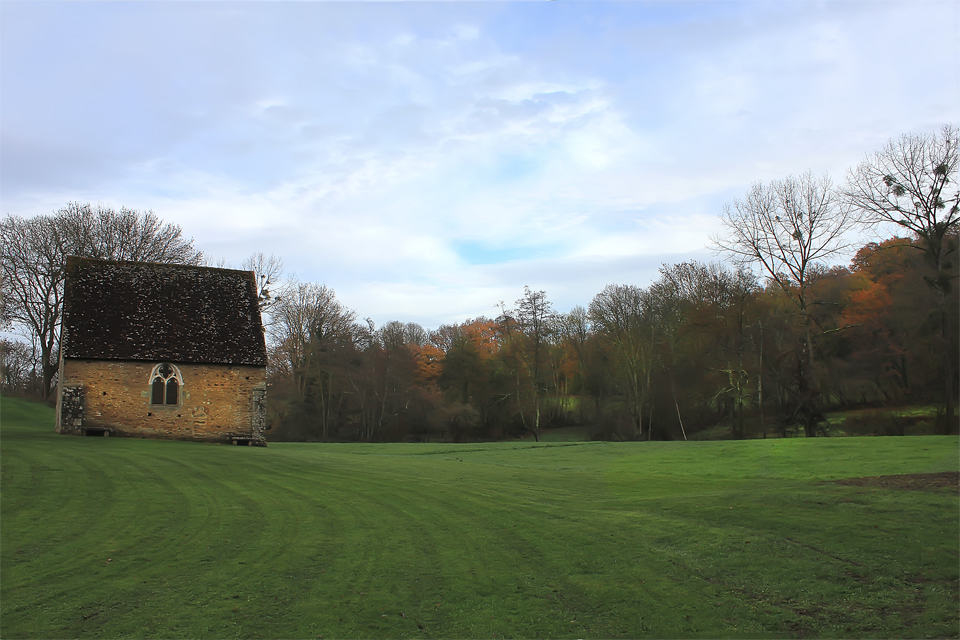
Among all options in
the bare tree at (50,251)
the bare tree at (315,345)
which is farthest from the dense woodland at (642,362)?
the bare tree at (50,251)

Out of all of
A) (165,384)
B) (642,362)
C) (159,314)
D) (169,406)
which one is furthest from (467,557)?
(642,362)

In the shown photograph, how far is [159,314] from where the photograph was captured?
32.9 m

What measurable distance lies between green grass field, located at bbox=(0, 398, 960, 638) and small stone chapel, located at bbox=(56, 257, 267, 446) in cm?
1301

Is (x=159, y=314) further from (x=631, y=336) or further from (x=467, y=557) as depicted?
(x=631, y=336)

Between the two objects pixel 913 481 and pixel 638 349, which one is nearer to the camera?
pixel 913 481

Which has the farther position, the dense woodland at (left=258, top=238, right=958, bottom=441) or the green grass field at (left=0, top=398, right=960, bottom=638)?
the dense woodland at (left=258, top=238, right=958, bottom=441)

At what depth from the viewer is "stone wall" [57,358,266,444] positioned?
30219mm

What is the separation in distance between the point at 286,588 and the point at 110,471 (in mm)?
12020

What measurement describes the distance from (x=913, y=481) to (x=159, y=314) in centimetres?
3144

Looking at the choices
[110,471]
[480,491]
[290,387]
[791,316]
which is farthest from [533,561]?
[290,387]

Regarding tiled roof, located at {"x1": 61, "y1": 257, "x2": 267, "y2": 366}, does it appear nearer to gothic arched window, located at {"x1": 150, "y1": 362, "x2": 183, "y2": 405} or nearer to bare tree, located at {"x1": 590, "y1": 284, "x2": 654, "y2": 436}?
gothic arched window, located at {"x1": 150, "y1": 362, "x2": 183, "y2": 405}

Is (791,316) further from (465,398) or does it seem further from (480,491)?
(480,491)

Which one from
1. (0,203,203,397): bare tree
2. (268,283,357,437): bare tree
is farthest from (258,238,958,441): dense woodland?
(0,203,203,397): bare tree

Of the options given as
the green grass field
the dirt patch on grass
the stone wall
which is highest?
the stone wall
